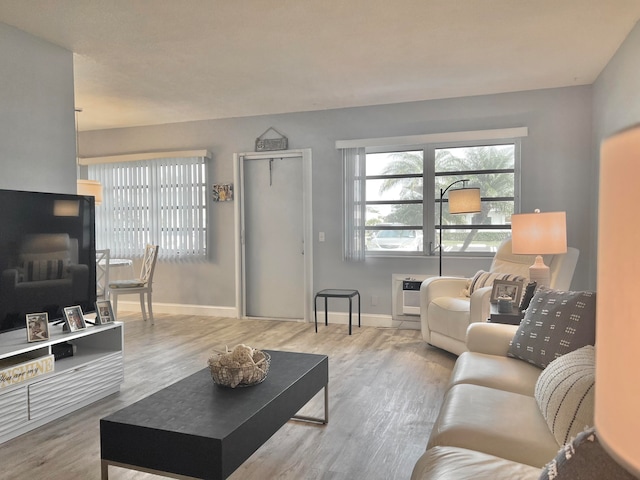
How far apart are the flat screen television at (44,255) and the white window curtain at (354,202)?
2.84 meters

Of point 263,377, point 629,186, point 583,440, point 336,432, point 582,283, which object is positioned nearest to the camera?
point 629,186

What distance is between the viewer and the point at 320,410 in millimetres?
2969

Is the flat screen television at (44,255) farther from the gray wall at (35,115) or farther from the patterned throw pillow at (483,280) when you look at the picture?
the patterned throw pillow at (483,280)

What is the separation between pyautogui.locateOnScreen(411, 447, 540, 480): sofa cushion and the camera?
1301 millimetres

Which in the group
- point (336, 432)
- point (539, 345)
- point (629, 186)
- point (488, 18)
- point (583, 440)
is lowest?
point (336, 432)

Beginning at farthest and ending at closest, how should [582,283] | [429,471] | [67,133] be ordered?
[582,283], [67,133], [429,471]

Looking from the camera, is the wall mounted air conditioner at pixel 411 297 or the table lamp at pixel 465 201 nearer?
the table lamp at pixel 465 201

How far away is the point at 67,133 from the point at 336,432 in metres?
2.89

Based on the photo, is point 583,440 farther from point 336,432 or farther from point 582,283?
point 582,283

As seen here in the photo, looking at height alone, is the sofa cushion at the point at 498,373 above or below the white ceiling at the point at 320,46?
below

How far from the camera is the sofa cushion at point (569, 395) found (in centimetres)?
146

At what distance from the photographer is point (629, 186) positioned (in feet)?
1.45

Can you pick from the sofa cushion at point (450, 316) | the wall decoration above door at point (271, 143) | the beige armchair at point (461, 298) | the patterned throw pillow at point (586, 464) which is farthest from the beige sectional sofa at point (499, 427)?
the wall decoration above door at point (271, 143)

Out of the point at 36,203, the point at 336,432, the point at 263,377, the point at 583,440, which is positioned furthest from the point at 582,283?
the point at 36,203
